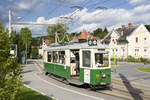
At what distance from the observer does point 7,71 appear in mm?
4684

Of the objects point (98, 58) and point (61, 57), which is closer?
point (98, 58)

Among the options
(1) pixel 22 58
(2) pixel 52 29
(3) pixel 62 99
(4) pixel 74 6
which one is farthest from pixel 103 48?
(2) pixel 52 29

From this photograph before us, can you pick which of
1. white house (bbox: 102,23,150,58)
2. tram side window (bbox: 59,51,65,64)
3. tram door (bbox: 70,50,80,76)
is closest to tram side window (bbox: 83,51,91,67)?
tram door (bbox: 70,50,80,76)

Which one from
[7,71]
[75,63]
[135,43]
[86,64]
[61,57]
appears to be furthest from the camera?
[135,43]

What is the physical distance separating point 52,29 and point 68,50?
166ft

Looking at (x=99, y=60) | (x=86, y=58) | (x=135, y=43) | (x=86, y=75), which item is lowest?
(x=86, y=75)

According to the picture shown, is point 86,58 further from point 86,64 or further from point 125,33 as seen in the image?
point 125,33

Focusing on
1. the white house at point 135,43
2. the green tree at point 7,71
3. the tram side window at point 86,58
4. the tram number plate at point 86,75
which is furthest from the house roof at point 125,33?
the green tree at point 7,71

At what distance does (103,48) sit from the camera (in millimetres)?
10891

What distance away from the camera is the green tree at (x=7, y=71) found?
14.7ft

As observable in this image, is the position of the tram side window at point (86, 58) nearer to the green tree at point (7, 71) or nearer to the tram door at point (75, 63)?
the tram door at point (75, 63)

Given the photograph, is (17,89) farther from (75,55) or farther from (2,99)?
(75,55)

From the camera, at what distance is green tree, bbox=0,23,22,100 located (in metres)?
4.48

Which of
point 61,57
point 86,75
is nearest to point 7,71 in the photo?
point 86,75
